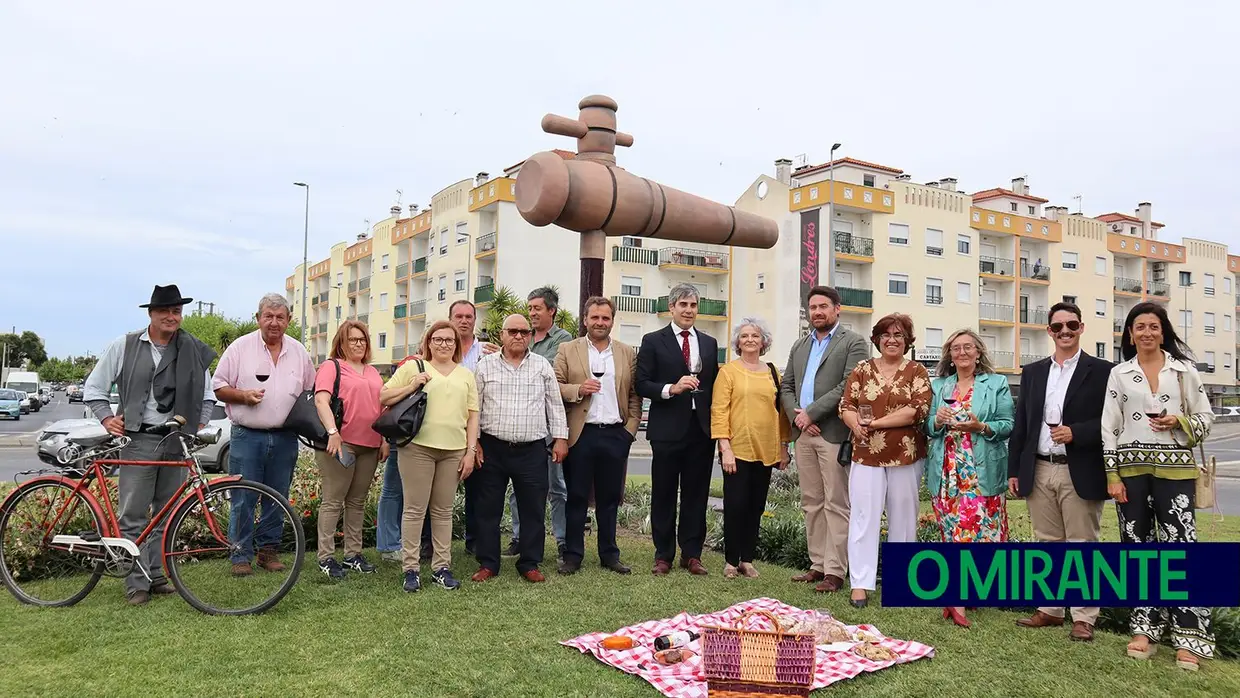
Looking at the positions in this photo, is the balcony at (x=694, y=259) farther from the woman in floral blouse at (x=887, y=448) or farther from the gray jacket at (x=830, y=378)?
the woman in floral blouse at (x=887, y=448)

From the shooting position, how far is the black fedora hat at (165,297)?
5.48m

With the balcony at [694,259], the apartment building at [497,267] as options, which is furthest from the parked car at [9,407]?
the balcony at [694,259]

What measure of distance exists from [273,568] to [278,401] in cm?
115

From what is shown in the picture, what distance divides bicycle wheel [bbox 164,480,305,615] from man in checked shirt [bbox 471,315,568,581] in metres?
1.30

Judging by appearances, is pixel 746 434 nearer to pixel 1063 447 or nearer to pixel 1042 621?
pixel 1063 447

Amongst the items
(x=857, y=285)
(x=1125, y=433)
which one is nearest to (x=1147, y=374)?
(x=1125, y=433)

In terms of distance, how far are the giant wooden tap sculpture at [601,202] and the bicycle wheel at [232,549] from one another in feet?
8.53

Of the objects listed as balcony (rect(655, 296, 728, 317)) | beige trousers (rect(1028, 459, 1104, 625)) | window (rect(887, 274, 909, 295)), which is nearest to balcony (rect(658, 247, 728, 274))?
balcony (rect(655, 296, 728, 317))

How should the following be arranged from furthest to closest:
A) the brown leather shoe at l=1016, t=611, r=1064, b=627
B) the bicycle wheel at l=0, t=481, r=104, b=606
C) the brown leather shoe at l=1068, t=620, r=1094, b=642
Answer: the bicycle wheel at l=0, t=481, r=104, b=606, the brown leather shoe at l=1016, t=611, r=1064, b=627, the brown leather shoe at l=1068, t=620, r=1094, b=642

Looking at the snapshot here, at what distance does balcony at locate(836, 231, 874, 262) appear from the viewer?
39.3 m

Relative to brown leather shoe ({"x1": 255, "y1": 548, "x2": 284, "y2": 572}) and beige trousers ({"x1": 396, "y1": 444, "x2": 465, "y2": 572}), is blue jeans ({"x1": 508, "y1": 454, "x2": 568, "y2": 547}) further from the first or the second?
brown leather shoe ({"x1": 255, "y1": 548, "x2": 284, "y2": 572})

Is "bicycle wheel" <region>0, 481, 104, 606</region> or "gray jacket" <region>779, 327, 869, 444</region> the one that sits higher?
"gray jacket" <region>779, 327, 869, 444</region>

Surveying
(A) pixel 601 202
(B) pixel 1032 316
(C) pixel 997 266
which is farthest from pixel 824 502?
(B) pixel 1032 316

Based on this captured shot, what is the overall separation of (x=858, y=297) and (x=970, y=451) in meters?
35.1
